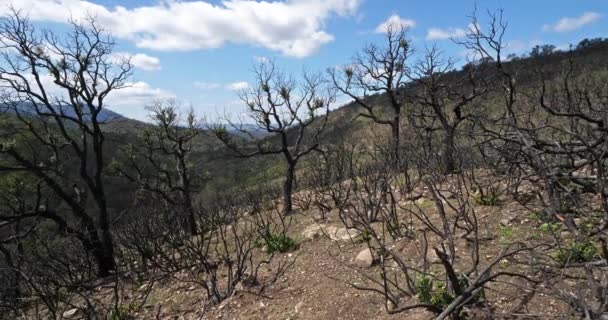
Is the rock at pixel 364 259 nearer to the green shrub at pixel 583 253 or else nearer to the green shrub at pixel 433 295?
the green shrub at pixel 433 295

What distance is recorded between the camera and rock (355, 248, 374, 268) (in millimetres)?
6176

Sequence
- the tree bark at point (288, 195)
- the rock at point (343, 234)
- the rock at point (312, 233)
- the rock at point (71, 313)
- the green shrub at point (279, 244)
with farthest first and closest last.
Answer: the tree bark at point (288, 195)
the rock at point (312, 233)
the green shrub at point (279, 244)
the rock at point (343, 234)
the rock at point (71, 313)

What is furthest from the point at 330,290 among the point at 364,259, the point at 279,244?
the point at 279,244

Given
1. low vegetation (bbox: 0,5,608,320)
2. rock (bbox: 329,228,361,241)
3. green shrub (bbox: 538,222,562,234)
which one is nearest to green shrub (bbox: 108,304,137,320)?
low vegetation (bbox: 0,5,608,320)

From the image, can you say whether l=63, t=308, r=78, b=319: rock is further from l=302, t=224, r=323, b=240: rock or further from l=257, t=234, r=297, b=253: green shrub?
l=302, t=224, r=323, b=240: rock

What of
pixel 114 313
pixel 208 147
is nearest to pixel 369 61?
pixel 114 313

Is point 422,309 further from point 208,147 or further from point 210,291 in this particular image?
point 208,147

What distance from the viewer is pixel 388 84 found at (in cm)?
2000

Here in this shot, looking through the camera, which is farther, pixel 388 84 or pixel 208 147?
pixel 208 147

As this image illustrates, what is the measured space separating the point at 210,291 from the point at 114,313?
4.63ft

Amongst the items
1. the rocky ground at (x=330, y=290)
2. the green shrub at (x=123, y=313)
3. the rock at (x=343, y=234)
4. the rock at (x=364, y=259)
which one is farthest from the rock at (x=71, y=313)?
the rock at (x=364, y=259)

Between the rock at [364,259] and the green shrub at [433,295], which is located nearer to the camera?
the green shrub at [433,295]

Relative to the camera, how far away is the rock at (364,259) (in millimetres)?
6176

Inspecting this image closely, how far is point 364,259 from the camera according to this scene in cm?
628
